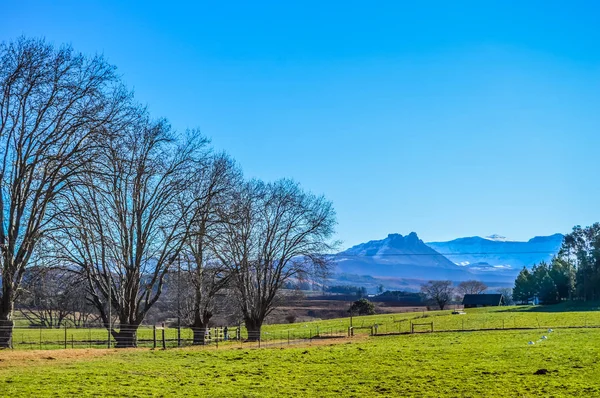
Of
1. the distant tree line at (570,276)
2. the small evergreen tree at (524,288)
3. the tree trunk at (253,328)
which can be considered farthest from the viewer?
the small evergreen tree at (524,288)

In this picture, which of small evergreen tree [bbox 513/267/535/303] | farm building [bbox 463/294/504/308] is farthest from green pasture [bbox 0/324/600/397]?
farm building [bbox 463/294/504/308]

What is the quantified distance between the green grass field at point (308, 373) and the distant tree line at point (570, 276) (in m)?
86.8

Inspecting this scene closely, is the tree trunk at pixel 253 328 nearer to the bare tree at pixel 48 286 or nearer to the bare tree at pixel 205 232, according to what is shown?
the bare tree at pixel 205 232

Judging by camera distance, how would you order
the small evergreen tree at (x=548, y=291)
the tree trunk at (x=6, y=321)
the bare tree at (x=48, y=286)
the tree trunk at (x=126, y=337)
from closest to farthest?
1. the tree trunk at (x=6, y=321)
2. the bare tree at (x=48, y=286)
3. the tree trunk at (x=126, y=337)
4. the small evergreen tree at (x=548, y=291)

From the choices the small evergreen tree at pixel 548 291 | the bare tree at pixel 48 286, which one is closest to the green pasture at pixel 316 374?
the bare tree at pixel 48 286

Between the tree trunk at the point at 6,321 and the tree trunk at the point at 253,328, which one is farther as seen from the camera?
the tree trunk at the point at 253,328

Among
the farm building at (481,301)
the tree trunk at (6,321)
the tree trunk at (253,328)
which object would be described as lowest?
the farm building at (481,301)

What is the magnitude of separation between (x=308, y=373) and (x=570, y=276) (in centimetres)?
11400

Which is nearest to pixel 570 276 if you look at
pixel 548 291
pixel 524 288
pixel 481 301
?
pixel 548 291

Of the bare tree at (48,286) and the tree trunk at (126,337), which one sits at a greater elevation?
the bare tree at (48,286)

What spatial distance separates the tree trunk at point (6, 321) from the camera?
31.0 meters

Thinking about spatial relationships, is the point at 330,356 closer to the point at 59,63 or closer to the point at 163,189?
the point at 163,189

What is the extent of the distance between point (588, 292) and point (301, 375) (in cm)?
10577

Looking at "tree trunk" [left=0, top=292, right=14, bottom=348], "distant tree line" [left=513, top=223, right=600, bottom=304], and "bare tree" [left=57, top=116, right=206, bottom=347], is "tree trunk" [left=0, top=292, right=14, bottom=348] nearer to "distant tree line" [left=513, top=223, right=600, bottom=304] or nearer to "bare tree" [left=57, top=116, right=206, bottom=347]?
"bare tree" [left=57, top=116, right=206, bottom=347]
